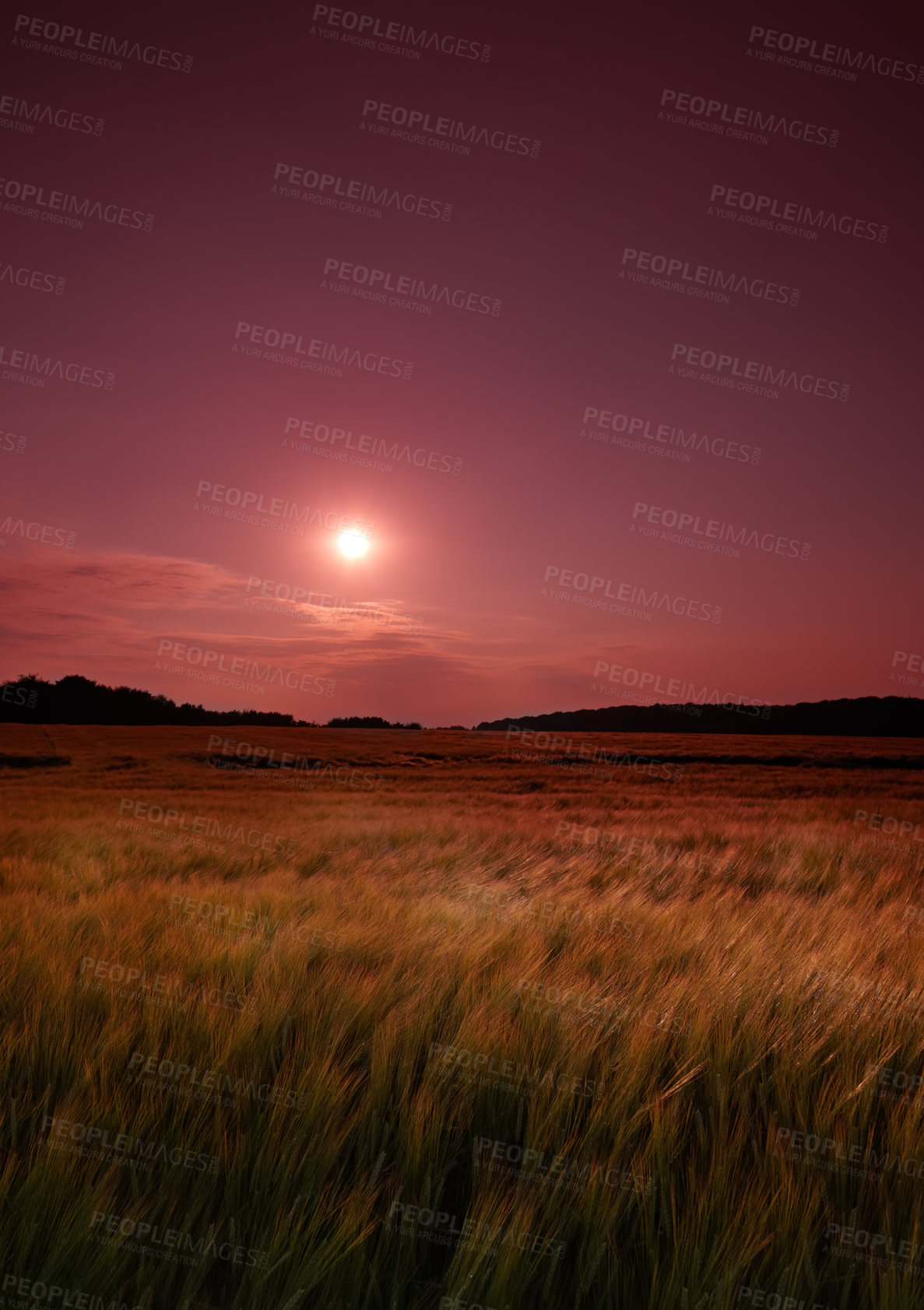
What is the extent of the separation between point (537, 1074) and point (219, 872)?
496cm

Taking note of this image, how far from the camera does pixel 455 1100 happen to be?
215 cm

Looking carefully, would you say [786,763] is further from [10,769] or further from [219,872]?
[10,769]

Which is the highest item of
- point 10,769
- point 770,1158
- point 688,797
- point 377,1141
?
point 770,1158

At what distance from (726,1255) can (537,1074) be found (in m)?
0.78

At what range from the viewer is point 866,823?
1121cm

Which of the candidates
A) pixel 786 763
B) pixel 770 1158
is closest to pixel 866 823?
pixel 770 1158

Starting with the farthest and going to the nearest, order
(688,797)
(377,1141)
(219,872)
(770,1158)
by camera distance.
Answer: (688,797)
(219,872)
(377,1141)
(770,1158)

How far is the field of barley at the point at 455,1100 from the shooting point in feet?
5.10

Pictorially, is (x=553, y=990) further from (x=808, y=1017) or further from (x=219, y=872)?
(x=219, y=872)

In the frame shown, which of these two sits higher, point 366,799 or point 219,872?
point 219,872

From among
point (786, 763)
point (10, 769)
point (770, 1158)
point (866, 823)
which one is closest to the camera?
point (770, 1158)

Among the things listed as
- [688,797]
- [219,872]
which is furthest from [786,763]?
[219,872]

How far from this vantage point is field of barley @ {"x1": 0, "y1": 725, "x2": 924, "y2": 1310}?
5.10 feet

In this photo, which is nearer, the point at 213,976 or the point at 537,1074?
the point at 537,1074
